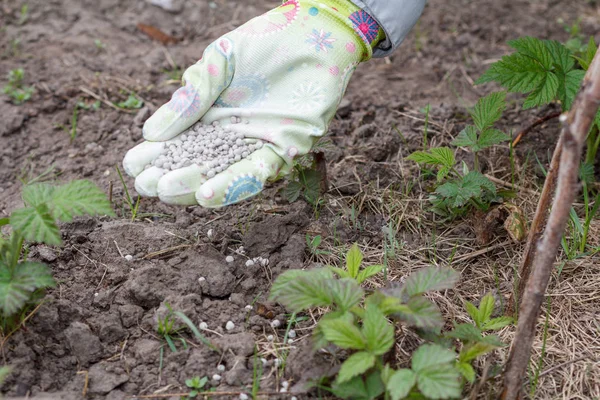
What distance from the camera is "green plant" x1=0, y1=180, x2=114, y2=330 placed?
5.15 feet

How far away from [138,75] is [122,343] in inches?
62.4

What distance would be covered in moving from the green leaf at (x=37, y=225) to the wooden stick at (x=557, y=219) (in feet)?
3.67

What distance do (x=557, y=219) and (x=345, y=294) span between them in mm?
521

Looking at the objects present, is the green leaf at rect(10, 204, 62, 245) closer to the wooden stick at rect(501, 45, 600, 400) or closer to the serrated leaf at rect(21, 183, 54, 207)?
the serrated leaf at rect(21, 183, 54, 207)

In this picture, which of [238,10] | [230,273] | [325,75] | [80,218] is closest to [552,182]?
[325,75]

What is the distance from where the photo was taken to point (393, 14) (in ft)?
6.97

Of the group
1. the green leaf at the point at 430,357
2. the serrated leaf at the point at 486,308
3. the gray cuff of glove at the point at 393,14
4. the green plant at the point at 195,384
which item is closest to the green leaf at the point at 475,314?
the serrated leaf at the point at 486,308

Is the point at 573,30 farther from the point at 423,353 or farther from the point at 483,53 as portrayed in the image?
the point at 423,353

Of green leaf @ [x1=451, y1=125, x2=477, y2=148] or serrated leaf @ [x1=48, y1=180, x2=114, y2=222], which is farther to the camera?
green leaf @ [x1=451, y1=125, x2=477, y2=148]

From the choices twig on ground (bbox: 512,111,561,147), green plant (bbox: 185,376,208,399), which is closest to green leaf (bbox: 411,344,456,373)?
green plant (bbox: 185,376,208,399)

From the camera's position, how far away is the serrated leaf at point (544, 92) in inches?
82.4

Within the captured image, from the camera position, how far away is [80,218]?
85.4 inches

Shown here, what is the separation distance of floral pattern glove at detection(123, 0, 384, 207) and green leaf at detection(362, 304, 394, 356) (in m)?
0.59

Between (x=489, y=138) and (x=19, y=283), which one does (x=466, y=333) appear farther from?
(x=19, y=283)
